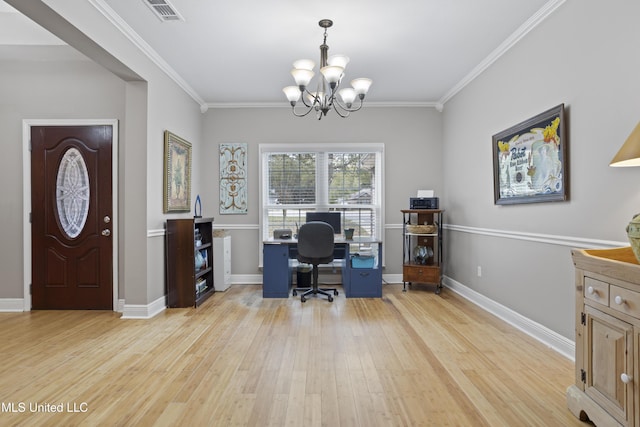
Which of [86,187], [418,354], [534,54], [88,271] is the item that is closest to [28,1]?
[86,187]

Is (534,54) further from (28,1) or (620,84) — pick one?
(28,1)

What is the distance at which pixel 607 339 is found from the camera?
5.62 feet

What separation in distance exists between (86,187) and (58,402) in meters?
2.50

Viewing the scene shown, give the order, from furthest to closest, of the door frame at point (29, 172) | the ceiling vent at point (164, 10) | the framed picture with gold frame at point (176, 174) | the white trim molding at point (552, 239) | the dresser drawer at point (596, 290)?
the framed picture with gold frame at point (176, 174), the door frame at point (29, 172), the ceiling vent at point (164, 10), the white trim molding at point (552, 239), the dresser drawer at point (596, 290)

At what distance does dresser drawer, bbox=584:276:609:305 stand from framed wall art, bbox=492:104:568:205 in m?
1.02

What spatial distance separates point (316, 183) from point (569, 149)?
336 cm

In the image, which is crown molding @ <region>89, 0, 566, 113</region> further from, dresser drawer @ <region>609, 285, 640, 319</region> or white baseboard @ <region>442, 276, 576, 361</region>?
white baseboard @ <region>442, 276, 576, 361</region>

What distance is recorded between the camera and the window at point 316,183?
549 centimetres

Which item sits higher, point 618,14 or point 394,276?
point 618,14

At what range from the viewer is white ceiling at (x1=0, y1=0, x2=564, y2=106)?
289 cm

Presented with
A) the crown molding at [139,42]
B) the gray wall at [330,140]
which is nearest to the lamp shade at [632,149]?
the crown molding at [139,42]

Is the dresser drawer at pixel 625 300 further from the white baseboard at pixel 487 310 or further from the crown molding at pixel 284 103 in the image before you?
the crown molding at pixel 284 103

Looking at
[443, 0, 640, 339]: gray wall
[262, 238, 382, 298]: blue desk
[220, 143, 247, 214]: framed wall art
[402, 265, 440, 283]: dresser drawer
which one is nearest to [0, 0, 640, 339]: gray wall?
[443, 0, 640, 339]: gray wall

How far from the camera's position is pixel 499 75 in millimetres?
3691
